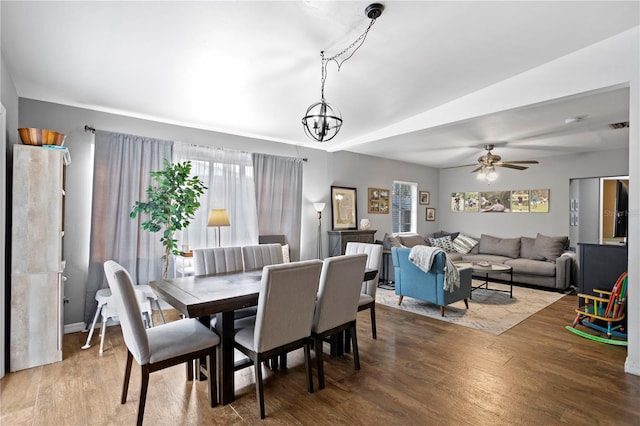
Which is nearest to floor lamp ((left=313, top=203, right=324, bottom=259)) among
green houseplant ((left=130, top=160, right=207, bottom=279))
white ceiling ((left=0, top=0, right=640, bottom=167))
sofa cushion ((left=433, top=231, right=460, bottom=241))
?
white ceiling ((left=0, top=0, right=640, bottom=167))

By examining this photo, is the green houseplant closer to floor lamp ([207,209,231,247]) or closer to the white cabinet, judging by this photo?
floor lamp ([207,209,231,247])

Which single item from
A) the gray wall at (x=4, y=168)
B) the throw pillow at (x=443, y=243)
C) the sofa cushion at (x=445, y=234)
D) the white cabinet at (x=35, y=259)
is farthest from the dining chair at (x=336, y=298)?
the sofa cushion at (x=445, y=234)

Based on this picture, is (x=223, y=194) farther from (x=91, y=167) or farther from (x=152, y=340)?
(x=152, y=340)

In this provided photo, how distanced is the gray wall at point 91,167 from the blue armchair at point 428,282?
1.63 m

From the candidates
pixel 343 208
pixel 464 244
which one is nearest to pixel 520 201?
pixel 464 244

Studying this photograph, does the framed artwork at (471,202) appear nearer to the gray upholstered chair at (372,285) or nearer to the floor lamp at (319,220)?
the floor lamp at (319,220)

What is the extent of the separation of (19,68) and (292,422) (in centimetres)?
352

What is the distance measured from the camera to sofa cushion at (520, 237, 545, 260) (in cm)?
606

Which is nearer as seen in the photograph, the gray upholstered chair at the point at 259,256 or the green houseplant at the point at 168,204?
the gray upholstered chair at the point at 259,256

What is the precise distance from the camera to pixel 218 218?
13.5 ft

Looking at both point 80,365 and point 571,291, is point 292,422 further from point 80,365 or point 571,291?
point 571,291

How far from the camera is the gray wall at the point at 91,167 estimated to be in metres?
3.48

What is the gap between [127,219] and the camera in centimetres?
375

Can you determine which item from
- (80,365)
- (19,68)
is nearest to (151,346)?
(80,365)
